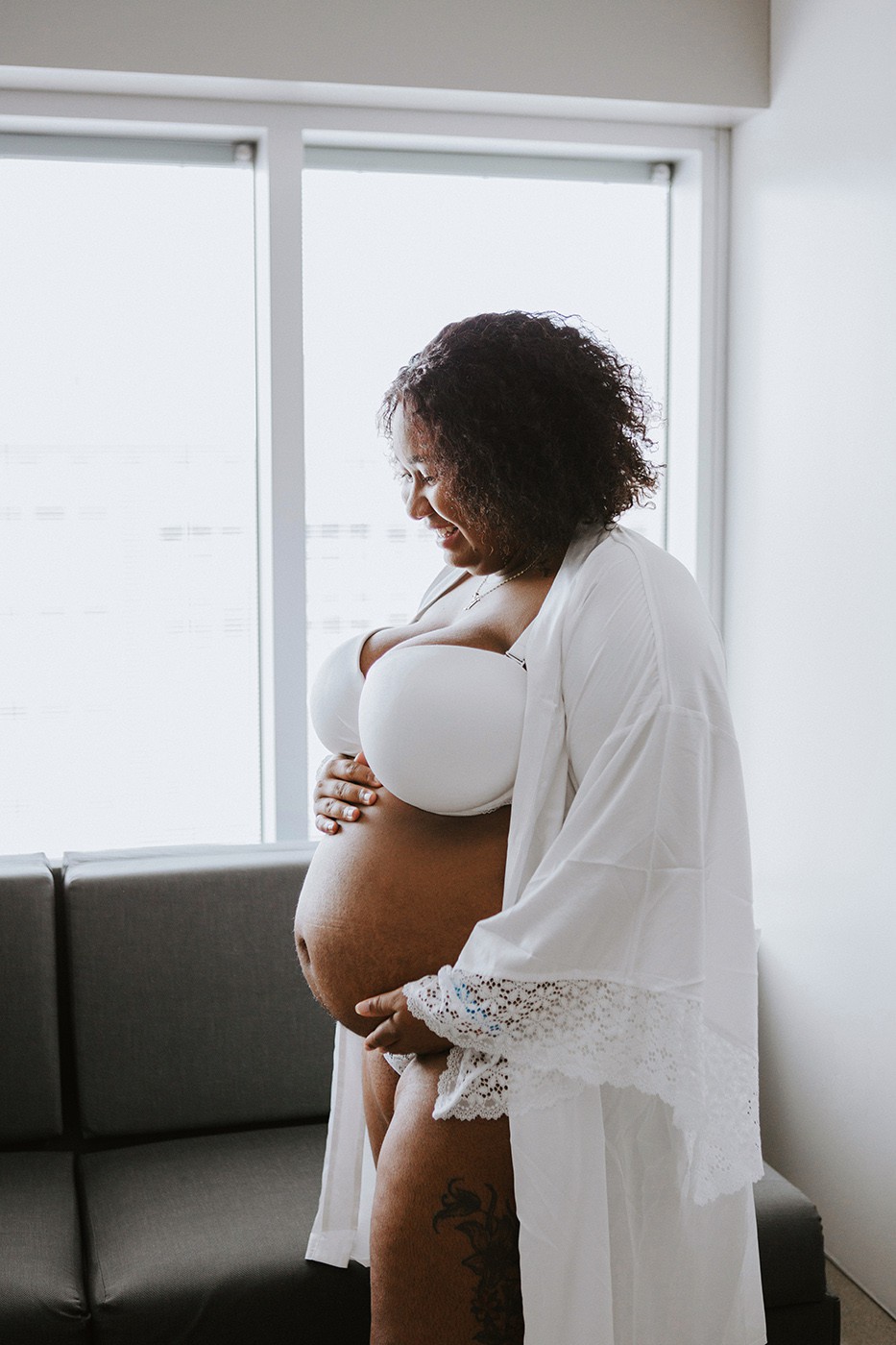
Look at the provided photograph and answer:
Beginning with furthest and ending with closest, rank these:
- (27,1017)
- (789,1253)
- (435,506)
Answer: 1. (27,1017)
2. (789,1253)
3. (435,506)

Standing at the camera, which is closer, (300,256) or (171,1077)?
(171,1077)

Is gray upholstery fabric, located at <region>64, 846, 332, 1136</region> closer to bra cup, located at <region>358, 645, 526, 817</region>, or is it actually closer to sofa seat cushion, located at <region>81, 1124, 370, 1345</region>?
sofa seat cushion, located at <region>81, 1124, 370, 1345</region>

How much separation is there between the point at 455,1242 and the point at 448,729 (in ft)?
1.68

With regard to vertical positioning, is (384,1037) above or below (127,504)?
below

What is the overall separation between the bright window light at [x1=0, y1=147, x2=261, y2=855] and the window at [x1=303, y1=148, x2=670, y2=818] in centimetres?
14

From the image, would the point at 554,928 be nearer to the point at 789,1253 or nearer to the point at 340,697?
the point at 340,697

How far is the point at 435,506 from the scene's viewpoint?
1.48 meters

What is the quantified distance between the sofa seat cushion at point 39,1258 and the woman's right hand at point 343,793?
744mm

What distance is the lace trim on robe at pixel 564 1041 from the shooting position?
124cm

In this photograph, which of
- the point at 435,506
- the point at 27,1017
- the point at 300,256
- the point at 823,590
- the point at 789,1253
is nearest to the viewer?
the point at 435,506

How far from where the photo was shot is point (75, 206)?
8.26 ft

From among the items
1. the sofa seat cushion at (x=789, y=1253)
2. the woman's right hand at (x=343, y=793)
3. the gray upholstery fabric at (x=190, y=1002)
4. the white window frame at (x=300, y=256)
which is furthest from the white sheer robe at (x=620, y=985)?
the white window frame at (x=300, y=256)

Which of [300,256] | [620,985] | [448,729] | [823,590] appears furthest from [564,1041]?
[300,256]

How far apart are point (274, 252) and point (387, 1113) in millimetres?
1724
